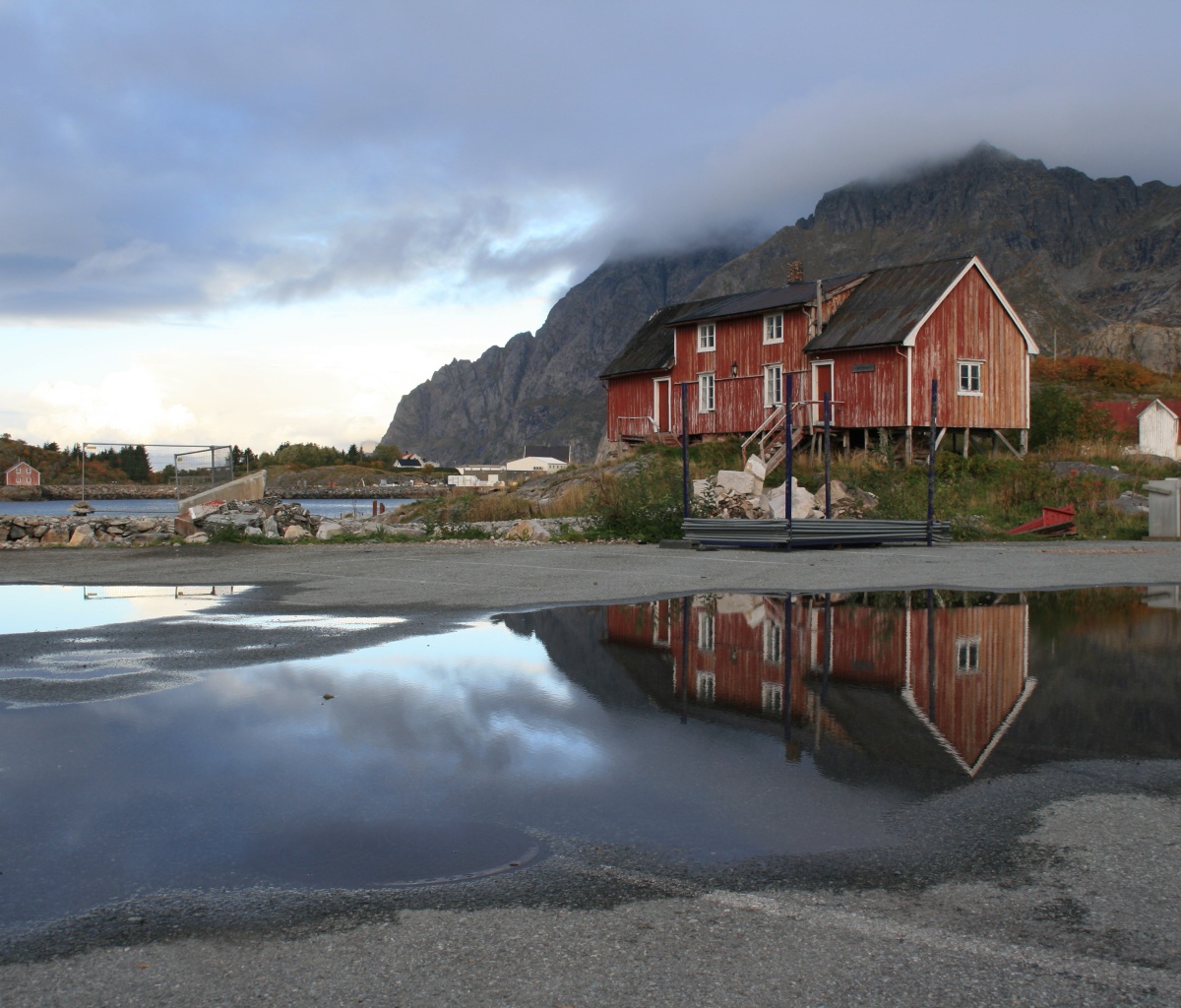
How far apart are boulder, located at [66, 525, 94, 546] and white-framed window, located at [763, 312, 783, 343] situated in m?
26.2

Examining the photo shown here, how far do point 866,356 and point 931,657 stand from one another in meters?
31.7

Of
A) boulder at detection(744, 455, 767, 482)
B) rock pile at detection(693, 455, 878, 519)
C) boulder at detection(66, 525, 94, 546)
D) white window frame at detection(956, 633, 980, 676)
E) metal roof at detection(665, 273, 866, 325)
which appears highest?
metal roof at detection(665, 273, 866, 325)

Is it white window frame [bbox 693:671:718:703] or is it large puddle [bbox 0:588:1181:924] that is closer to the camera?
large puddle [bbox 0:588:1181:924]

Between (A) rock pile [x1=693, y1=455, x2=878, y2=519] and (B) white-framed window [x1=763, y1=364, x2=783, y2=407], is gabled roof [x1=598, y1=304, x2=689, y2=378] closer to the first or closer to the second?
(B) white-framed window [x1=763, y1=364, x2=783, y2=407]

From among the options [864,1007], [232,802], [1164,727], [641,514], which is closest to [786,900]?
[864,1007]

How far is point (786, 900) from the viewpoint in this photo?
4.04 metres

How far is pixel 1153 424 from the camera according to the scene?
67000mm

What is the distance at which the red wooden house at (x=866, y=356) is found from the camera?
38312 mm

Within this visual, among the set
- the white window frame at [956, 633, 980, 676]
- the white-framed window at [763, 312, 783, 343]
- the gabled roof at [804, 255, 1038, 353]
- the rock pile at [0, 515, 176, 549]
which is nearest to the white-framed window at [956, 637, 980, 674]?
the white window frame at [956, 633, 980, 676]

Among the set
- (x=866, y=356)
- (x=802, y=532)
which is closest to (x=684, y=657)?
(x=802, y=532)

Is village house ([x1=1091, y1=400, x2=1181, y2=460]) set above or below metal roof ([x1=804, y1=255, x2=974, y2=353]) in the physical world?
below

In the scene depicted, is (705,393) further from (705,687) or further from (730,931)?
(730,931)

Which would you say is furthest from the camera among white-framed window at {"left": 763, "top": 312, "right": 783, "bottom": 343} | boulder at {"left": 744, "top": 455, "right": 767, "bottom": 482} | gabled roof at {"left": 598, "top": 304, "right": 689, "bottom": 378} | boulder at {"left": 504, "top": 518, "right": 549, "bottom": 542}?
gabled roof at {"left": 598, "top": 304, "right": 689, "bottom": 378}

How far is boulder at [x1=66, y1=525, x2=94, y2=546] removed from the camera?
2845 centimetres
